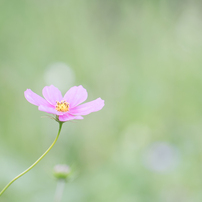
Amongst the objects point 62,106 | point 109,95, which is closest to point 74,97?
point 62,106

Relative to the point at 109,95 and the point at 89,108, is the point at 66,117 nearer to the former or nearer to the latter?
the point at 89,108

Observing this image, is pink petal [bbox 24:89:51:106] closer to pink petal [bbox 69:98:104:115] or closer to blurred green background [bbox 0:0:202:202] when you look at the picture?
pink petal [bbox 69:98:104:115]

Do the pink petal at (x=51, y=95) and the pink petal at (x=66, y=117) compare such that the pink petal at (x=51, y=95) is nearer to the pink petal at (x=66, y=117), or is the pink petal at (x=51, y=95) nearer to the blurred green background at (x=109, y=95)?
the pink petal at (x=66, y=117)

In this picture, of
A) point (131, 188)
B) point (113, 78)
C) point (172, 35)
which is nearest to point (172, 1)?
point (172, 35)

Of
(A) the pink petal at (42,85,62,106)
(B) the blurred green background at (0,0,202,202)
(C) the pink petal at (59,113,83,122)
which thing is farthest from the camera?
(B) the blurred green background at (0,0,202,202)

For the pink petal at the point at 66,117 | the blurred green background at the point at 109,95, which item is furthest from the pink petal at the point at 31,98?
the blurred green background at the point at 109,95

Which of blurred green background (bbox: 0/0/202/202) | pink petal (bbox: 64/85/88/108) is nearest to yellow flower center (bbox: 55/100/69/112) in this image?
pink petal (bbox: 64/85/88/108)
